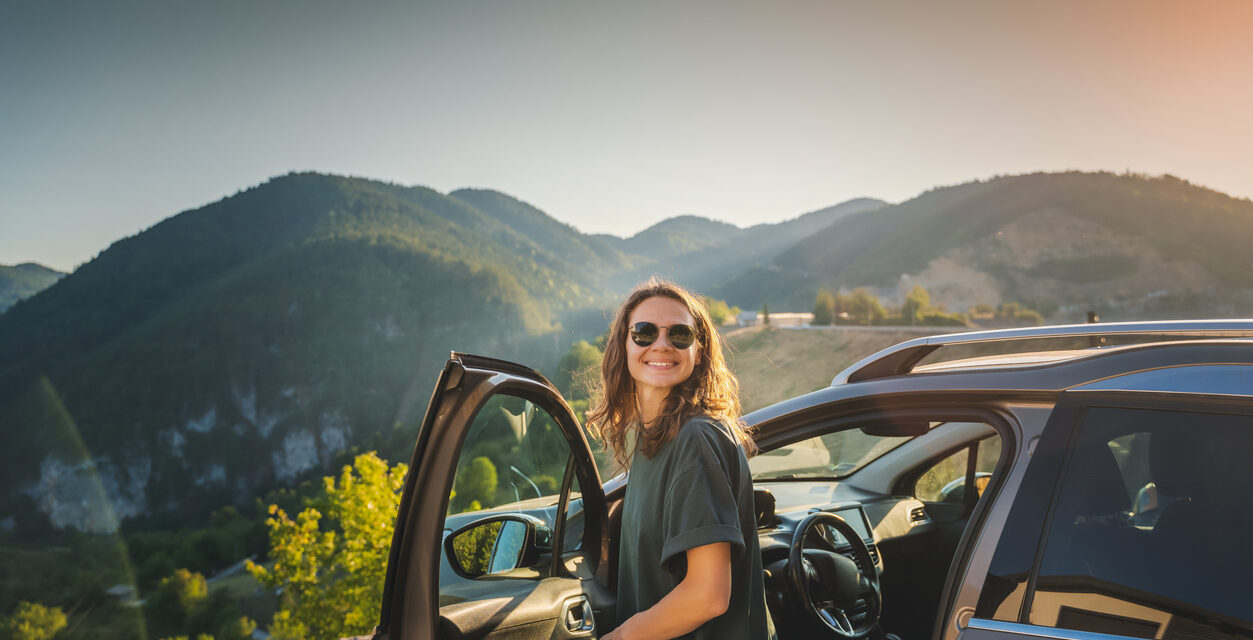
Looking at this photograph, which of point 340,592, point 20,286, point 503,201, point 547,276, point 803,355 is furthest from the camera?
point 503,201

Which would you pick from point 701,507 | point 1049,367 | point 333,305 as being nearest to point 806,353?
point 1049,367

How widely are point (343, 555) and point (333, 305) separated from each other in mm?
105043

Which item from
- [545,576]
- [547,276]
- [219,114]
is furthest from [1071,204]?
[219,114]

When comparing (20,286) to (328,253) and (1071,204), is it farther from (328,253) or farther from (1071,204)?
(1071,204)

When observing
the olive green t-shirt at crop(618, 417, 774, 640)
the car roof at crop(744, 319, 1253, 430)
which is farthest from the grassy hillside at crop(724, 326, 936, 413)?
the olive green t-shirt at crop(618, 417, 774, 640)

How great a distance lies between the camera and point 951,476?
144 inches

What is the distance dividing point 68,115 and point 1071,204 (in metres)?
156

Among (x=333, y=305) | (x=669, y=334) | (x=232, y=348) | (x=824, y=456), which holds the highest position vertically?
(x=333, y=305)

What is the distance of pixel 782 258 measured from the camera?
395 feet

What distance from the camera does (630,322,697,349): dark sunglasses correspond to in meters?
1.87

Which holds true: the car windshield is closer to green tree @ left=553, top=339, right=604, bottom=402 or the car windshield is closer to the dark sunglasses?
green tree @ left=553, top=339, right=604, bottom=402

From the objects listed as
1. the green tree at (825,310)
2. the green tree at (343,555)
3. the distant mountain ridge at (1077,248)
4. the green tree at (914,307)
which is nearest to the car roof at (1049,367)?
the green tree at (343,555)

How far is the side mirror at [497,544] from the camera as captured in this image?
1.76m

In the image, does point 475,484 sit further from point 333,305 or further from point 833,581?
point 333,305
